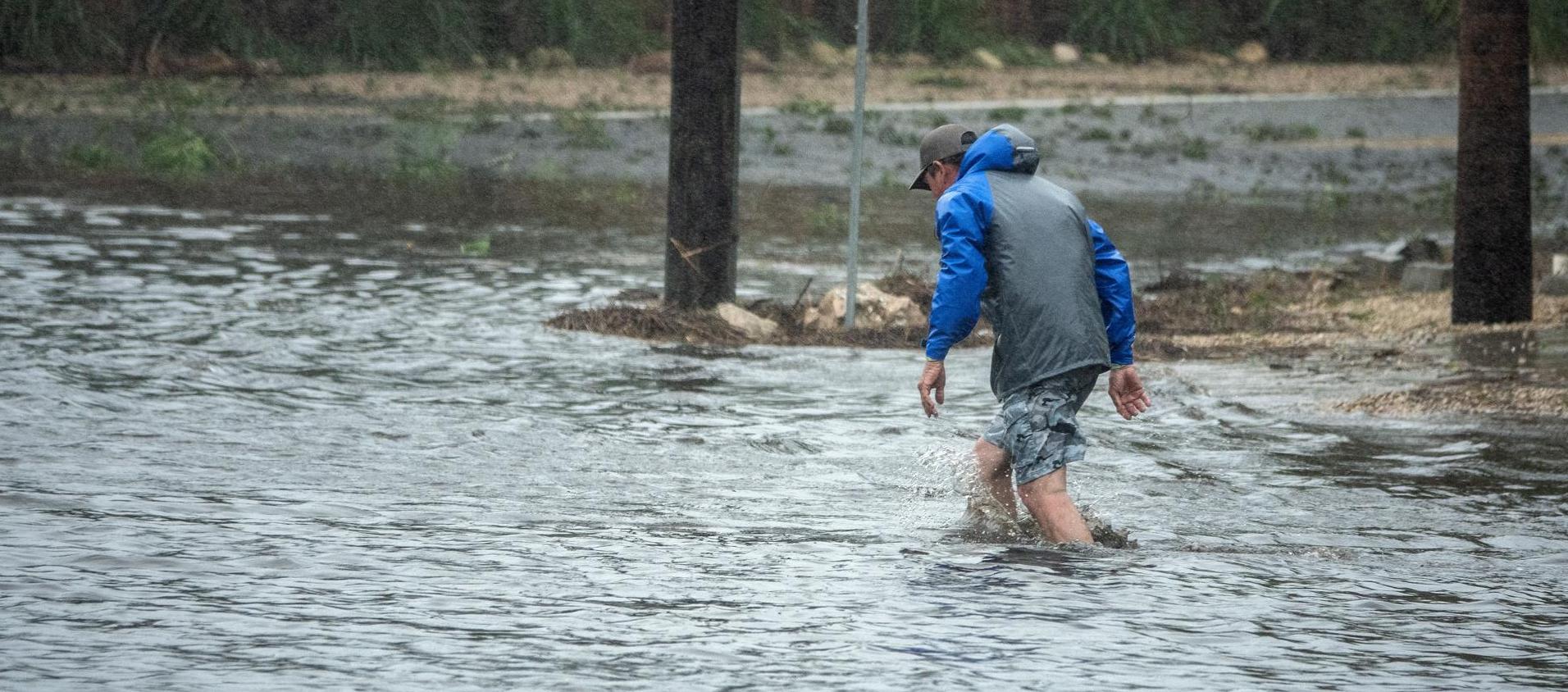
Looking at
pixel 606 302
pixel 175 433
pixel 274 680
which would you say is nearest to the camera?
pixel 274 680

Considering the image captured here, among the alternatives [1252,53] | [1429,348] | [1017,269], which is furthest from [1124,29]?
[1017,269]

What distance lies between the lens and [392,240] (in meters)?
17.4

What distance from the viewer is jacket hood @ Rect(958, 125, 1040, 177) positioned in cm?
699

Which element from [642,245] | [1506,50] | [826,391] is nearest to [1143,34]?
[642,245]

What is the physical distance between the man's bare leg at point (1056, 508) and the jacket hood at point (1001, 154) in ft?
3.43

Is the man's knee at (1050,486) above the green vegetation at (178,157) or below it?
below

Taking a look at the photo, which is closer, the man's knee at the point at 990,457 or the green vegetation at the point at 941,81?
the man's knee at the point at 990,457

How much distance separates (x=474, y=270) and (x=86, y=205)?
5.37 m

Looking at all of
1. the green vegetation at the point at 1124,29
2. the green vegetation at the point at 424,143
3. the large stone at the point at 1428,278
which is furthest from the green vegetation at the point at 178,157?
the green vegetation at the point at 1124,29

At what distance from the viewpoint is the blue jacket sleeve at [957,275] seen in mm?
6793

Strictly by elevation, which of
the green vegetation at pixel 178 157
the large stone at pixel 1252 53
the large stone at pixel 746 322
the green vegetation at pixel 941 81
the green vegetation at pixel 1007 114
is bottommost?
the large stone at pixel 746 322

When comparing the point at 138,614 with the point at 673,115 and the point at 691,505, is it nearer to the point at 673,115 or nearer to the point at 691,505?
the point at 691,505

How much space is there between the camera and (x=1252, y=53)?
43.5 metres

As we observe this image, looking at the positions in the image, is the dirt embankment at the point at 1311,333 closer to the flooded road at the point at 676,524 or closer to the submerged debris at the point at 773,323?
the submerged debris at the point at 773,323
